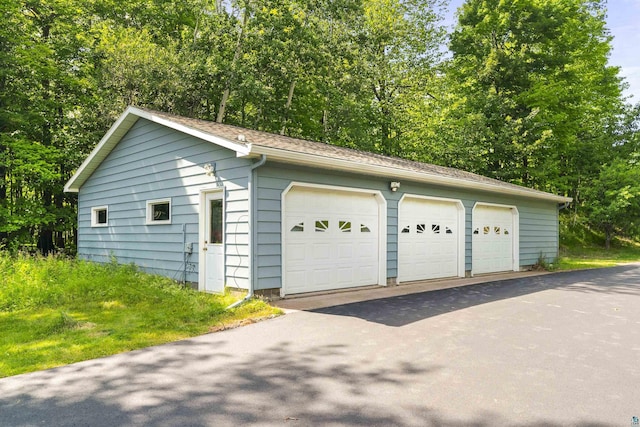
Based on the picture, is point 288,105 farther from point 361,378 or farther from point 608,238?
point 608,238

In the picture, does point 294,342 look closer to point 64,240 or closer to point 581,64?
point 64,240

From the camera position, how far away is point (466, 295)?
7844 millimetres

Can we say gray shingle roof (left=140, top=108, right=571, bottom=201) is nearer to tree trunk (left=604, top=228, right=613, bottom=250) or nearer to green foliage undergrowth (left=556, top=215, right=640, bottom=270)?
green foliage undergrowth (left=556, top=215, right=640, bottom=270)

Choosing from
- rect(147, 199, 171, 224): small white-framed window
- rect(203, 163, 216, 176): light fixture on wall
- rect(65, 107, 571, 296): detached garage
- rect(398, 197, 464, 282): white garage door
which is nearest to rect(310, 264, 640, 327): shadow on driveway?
rect(398, 197, 464, 282): white garage door

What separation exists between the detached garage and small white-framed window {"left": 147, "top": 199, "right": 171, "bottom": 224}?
0.10 feet

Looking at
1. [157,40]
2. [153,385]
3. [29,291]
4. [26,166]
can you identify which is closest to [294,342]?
[153,385]

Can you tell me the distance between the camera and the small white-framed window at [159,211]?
871 centimetres

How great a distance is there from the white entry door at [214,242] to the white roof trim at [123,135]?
108 centimetres

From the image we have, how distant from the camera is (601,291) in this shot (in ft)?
27.9

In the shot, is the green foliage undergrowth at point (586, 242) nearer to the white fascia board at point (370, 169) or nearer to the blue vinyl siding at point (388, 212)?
the blue vinyl siding at point (388, 212)

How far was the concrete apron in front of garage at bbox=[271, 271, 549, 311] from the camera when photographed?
21.5 ft

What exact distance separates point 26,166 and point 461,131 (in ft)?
59.2

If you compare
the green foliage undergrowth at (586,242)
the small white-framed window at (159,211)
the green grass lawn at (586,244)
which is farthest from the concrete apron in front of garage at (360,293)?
the green foliage undergrowth at (586,242)

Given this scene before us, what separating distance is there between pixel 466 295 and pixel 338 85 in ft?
44.2
